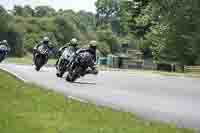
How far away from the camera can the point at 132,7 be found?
73.8 m

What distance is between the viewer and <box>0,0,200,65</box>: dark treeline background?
50.3 metres

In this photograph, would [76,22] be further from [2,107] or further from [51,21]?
[2,107]

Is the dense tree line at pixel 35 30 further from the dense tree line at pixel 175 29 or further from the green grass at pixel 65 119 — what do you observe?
the green grass at pixel 65 119

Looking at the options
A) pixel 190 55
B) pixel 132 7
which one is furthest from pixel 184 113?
→ pixel 132 7

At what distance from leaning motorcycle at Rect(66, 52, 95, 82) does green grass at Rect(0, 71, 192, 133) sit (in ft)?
27.1

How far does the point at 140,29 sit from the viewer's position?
7281cm

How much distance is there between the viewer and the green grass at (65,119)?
8030mm

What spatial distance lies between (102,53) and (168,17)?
49287mm

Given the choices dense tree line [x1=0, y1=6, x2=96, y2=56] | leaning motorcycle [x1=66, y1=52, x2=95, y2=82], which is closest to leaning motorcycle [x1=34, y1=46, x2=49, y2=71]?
leaning motorcycle [x1=66, y1=52, x2=95, y2=82]

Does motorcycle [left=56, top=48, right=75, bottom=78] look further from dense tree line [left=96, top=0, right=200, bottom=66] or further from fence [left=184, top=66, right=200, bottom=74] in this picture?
dense tree line [left=96, top=0, right=200, bottom=66]

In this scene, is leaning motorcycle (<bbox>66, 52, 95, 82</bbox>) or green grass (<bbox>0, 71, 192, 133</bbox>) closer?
green grass (<bbox>0, 71, 192, 133</bbox>)

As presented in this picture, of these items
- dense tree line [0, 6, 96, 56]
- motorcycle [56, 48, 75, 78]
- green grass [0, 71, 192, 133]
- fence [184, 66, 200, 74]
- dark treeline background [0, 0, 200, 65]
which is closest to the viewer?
green grass [0, 71, 192, 133]

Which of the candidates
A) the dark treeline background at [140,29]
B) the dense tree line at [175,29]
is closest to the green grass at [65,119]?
the dark treeline background at [140,29]

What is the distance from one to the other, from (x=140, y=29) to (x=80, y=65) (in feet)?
172
